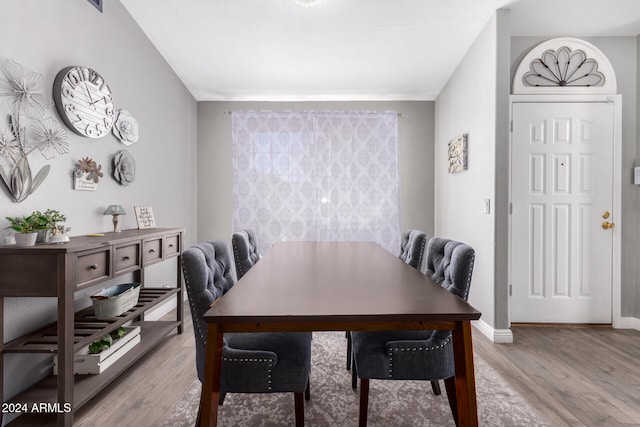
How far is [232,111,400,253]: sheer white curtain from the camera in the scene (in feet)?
A: 13.6

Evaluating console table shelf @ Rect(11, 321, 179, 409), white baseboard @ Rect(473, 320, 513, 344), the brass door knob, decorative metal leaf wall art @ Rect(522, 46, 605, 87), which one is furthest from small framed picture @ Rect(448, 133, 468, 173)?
console table shelf @ Rect(11, 321, 179, 409)

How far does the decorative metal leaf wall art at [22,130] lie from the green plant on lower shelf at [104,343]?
0.94m

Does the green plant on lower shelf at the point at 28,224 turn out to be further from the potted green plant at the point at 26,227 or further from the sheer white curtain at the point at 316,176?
the sheer white curtain at the point at 316,176

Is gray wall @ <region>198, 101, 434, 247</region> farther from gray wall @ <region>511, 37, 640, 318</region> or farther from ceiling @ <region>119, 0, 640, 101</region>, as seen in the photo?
gray wall @ <region>511, 37, 640, 318</region>

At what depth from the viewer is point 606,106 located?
2.87m

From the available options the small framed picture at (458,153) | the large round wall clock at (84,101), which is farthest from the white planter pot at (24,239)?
the small framed picture at (458,153)

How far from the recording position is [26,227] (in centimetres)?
160

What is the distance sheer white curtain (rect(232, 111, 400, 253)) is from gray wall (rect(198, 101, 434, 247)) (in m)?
0.14

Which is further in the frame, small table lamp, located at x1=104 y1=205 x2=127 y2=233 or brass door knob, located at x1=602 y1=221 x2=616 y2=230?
brass door knob, located at x1=602 y1=221 x2=616 y2=230

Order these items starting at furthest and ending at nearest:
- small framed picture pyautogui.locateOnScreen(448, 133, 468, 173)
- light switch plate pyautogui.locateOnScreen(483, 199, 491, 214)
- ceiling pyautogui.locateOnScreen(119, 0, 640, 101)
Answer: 1. small framed picture pyautogui.locateOnScreen(448, 133, 468, 173)
2. light switch plate pyautogui.locateOnScreen(483, 199, 491, 214)
3. ceiling pyautogui.locateOnScreen(119, 0, 640, 101)

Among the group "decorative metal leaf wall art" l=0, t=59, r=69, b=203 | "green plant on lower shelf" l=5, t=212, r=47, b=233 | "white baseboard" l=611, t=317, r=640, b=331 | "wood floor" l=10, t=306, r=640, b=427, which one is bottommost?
"wood floor" l=10, t=306, r=640, b=427

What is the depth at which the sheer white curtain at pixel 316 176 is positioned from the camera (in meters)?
4.13

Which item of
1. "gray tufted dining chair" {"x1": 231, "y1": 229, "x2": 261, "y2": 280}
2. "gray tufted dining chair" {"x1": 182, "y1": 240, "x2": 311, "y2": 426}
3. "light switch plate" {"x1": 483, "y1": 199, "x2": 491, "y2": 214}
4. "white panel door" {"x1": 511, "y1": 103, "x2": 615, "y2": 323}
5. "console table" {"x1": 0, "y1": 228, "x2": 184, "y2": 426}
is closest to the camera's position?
"gray tufted dining chair" {"x1": 182, "y1": 240, "x2": 311, "y2": 426}

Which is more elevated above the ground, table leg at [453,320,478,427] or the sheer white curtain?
the sheer white curtain
